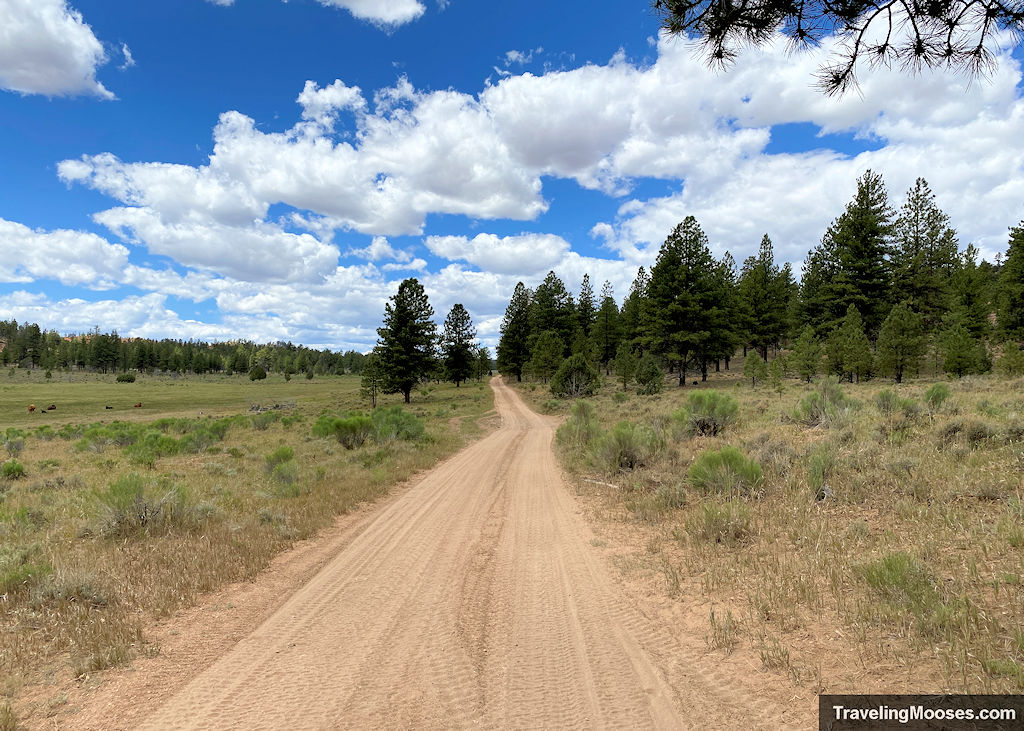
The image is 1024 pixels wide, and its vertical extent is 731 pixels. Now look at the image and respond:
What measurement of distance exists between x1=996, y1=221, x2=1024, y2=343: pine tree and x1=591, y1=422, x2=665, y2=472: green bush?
37145 millimetres

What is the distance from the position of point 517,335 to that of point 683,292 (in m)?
36.8

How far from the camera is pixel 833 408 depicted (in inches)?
485

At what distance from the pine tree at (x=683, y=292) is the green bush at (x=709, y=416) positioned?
22.9m

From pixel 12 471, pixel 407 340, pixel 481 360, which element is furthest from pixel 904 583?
pixel 481 360

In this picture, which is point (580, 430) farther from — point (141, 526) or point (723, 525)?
point (141, 526)

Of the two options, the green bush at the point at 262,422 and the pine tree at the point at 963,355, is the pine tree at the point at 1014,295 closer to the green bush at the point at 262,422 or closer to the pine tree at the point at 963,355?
the pine tree at the point at 963,355

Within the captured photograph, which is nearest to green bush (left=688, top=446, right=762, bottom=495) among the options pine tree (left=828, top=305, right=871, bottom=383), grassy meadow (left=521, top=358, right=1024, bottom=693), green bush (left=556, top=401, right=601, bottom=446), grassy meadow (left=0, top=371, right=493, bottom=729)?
grassy meadow (left=521, top=358, right=1024, bottom=693)

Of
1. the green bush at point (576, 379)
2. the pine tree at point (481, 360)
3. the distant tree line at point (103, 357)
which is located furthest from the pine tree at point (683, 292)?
the distant tree line at point (103, 357)

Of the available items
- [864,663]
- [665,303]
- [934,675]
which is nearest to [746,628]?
[864,663]

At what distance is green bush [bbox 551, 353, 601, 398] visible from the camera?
1507 inches

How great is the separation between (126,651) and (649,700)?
4.57 meters

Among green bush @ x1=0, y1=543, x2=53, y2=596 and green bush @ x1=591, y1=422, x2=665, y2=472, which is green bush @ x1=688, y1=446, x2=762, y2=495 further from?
green bush @ x1=0, y1=543, x2=53, y2=596

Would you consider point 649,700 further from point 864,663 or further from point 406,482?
point 406,482

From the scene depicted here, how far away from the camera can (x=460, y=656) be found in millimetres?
4074
